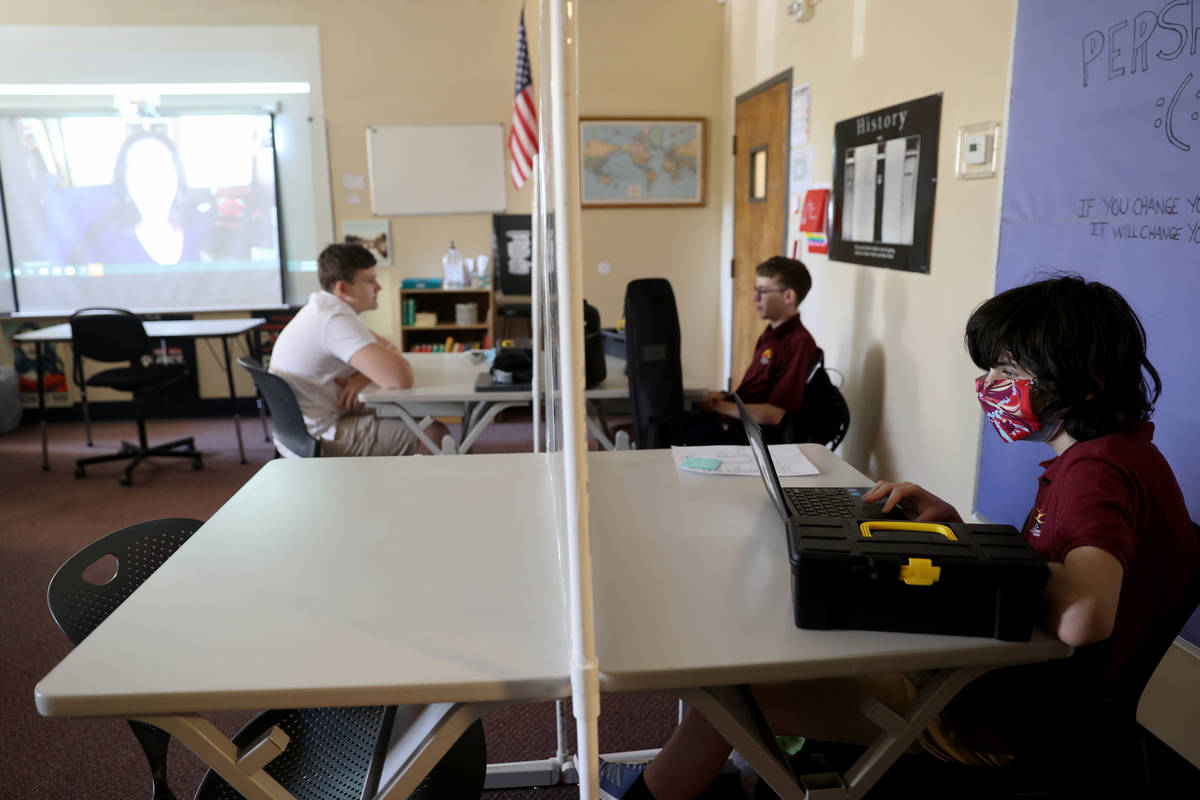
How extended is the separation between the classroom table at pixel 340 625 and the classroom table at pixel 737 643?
9cm

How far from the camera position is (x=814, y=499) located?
1529 millimetres

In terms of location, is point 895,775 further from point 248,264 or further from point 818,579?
point 248,264

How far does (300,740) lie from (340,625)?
0.38m

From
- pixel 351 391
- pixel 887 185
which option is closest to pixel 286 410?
pixel 351 391

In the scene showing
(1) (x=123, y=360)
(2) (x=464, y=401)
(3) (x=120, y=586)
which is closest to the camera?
(3) (x=120, y=586)

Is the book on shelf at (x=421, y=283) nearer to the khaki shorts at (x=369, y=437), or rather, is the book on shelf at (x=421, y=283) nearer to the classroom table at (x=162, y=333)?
the classroom table at (x=162, y=333)

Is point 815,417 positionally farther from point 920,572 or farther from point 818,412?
point 920,572

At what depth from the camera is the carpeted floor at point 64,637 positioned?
2.02 meters

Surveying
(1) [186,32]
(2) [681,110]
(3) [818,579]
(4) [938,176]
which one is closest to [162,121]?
(1) [186,32]

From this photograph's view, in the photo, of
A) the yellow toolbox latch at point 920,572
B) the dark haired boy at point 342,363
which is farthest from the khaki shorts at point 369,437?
the yellow toolbox latch at point 920,572

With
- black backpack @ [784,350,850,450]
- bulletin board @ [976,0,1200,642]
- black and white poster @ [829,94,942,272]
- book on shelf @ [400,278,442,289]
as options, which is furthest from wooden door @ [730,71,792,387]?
bulletin board @ [976,0,1200,642]

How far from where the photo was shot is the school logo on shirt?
127 cm

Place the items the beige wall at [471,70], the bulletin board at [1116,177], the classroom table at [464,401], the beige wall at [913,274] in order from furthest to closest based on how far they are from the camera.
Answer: the beige wall at [471,70]
the classroom table at [464,401]
the beige wall at [913,274]
the bulletin board at [1116,177]

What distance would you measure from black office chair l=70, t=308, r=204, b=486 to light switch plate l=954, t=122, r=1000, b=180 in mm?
3895
